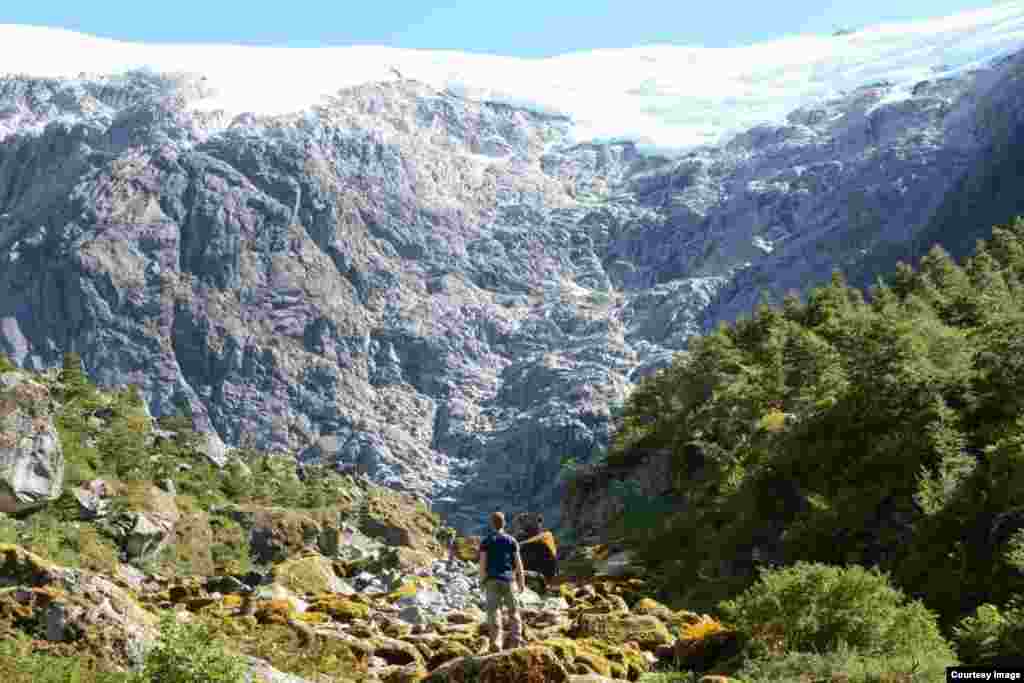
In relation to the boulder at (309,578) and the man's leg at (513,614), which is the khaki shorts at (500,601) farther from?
the boulder at (309,578)

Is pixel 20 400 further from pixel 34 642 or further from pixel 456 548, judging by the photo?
pixel 34 642

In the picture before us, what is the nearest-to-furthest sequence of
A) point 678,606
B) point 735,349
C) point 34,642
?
point 34,642 < point 678,606 < point 735,349

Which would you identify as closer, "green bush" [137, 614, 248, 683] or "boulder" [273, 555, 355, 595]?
"green bush" [137, 614, 248, 683]

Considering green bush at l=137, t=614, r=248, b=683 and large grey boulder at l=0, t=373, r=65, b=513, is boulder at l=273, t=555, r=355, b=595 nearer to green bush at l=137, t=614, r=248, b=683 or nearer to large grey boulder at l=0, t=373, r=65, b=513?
green bush at l=137, t=614, r=248, b=683

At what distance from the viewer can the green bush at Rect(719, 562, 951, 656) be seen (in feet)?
57.5

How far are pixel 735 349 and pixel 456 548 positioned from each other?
19.4m

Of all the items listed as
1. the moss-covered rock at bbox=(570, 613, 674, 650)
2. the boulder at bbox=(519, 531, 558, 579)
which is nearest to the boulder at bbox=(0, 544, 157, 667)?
the moss-covered rock at bbox=(570, 613, 674, 650)

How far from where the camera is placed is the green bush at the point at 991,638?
16.6 m

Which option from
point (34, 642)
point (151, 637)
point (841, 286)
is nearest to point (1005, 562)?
point (151, 637)

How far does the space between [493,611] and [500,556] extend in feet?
2.95

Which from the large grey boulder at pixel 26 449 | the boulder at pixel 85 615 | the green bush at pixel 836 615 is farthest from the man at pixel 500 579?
the large grey boulder at pixel 26 449

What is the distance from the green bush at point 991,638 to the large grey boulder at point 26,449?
128 ft

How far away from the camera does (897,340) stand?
3400 centimetres

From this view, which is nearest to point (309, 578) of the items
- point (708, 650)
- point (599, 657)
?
point (599, 657)
